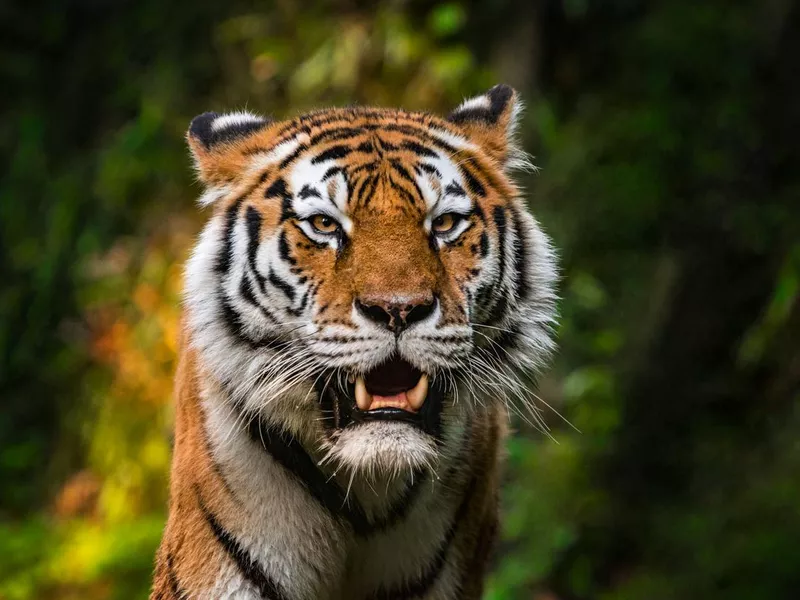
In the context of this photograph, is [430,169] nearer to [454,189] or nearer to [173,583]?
[454,189]

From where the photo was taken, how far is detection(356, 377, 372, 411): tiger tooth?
237 centimetres

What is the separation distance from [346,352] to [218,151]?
0.83 m

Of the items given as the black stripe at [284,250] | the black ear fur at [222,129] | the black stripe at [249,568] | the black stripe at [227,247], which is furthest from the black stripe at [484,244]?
the black stripe at [249,568]

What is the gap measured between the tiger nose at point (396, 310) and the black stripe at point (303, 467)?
491 mm

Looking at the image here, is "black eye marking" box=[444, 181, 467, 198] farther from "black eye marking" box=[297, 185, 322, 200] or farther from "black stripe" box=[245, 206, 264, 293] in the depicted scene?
"black stripe" box=[245, 206, 264, 293]

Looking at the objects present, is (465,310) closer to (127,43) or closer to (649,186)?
(649,186)

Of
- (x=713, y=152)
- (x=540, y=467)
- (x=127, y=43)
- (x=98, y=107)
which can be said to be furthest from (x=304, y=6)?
(x=540, y=467)

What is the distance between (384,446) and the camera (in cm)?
235

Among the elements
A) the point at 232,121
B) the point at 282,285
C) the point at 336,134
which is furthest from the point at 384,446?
the point at 232,121

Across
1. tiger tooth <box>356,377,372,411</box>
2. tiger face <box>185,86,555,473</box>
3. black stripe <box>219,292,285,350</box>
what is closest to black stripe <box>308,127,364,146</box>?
tiger face <box>185,86,555,473</box>

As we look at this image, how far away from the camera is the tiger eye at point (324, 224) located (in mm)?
2523

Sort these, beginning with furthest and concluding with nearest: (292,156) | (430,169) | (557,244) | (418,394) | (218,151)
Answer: (557,244), (218,151), (292,156), (430,169), (418,394)

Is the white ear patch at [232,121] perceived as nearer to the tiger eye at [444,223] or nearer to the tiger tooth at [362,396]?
the tiger eye at [444,223]

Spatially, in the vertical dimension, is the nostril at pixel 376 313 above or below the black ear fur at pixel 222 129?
below
